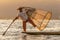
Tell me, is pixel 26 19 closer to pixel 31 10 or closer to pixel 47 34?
pixel 31 10

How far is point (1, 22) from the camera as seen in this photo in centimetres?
368

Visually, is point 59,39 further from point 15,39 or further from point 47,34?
point 15,39

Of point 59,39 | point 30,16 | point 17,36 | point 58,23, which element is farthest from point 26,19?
point 58,23

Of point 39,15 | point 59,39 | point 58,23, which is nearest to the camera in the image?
point 59,39

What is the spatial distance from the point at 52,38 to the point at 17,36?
1.30 feet

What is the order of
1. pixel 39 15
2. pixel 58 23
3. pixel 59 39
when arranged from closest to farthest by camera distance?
pixel 59 39 < pixel 39 15 < pixel 58 23

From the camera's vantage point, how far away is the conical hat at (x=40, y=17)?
2.58m

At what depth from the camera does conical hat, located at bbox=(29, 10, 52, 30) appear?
2576 mm

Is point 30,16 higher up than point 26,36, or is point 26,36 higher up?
point 30,16

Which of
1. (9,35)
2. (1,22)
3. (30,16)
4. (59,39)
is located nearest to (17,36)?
(9,35)

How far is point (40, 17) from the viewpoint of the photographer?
2.61 meters

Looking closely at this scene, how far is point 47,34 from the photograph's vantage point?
8.55 ft

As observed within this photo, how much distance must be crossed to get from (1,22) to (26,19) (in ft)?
3.95

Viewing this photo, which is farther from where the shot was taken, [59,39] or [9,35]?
[9,35]
